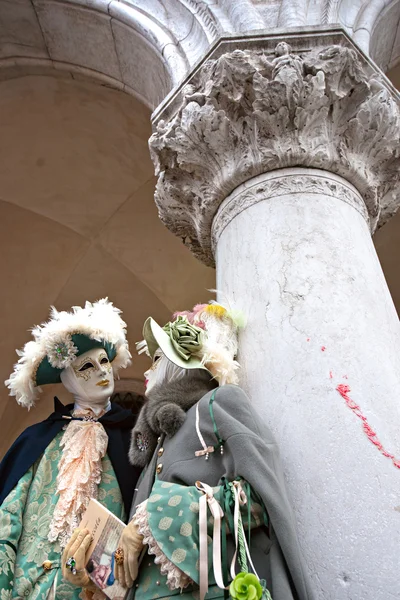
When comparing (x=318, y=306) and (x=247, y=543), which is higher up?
(x=318, y=306)

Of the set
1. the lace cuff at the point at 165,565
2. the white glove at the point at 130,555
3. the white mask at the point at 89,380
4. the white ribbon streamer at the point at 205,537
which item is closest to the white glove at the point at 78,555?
the white glove at the point at 130,555

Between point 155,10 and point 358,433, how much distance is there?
2.83 meters

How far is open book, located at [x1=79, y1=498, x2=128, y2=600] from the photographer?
167cm

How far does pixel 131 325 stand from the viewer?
22.9 feet

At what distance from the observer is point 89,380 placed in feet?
8.30

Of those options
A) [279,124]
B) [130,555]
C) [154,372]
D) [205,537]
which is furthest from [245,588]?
[279,124]

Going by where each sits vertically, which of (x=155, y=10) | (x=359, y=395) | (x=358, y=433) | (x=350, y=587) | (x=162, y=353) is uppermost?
(x=155, y=10)

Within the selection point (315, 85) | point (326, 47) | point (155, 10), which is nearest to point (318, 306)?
point (315, 85)

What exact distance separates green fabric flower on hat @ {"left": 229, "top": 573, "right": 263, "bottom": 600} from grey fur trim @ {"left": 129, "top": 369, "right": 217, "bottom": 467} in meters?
0.57

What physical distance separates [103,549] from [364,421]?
2.78 ft

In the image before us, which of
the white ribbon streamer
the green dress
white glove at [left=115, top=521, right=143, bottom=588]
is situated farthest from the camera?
the green dress

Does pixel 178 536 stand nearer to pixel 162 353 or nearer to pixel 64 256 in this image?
pixel 162 353

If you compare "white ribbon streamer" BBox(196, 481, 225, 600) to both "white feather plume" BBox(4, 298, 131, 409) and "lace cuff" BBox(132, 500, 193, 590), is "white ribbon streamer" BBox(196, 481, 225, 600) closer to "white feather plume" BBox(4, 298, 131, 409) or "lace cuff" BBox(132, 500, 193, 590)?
"lace cuff" BBox(132, 500, 193, 590)

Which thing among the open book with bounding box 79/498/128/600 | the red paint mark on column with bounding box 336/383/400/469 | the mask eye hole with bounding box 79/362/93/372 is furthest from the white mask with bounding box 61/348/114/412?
the red paint mark on column with bounding box 336/383/400/469
